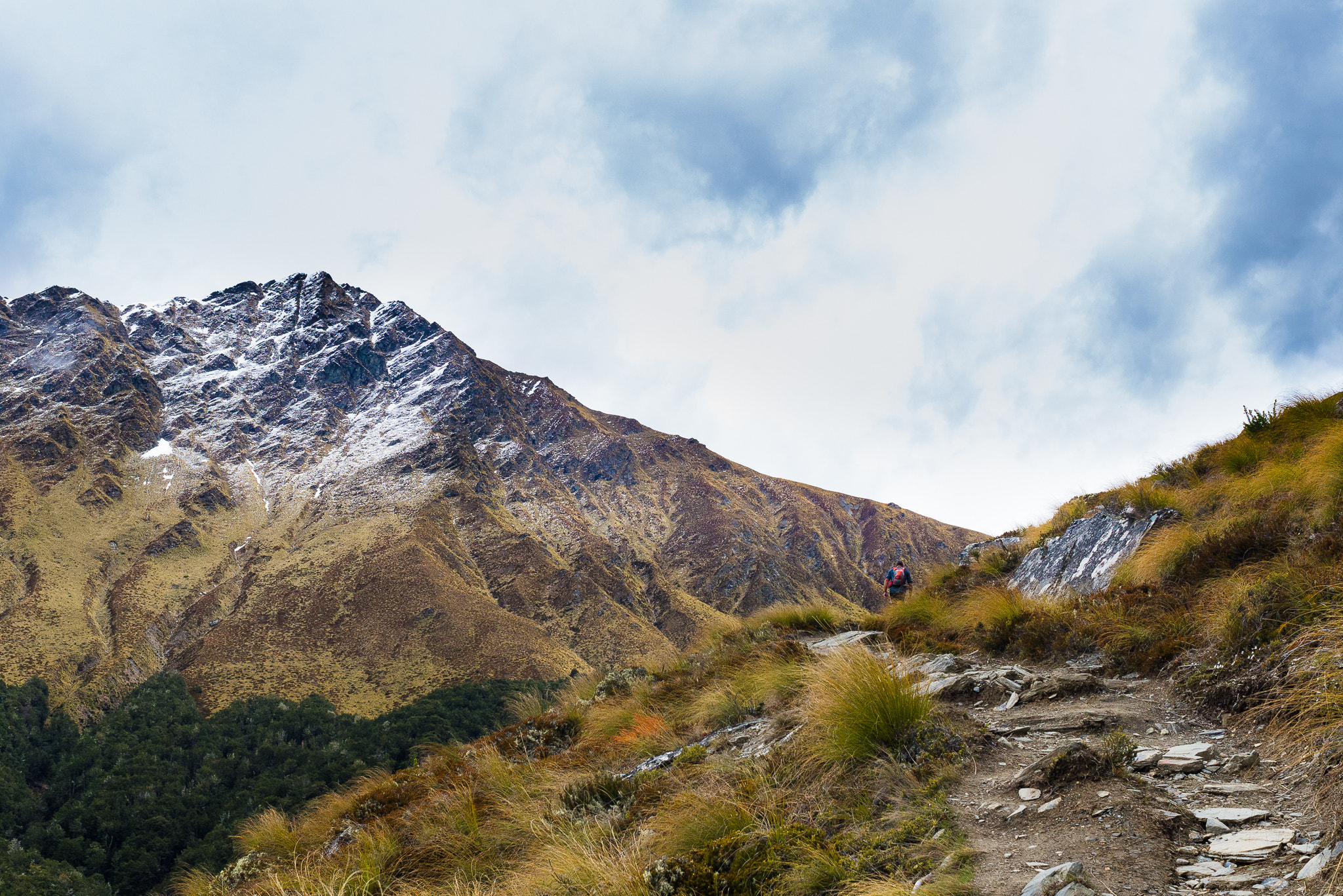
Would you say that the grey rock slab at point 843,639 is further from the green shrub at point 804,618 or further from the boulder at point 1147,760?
the boulder at point 1147,760

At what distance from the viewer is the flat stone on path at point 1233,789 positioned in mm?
3855

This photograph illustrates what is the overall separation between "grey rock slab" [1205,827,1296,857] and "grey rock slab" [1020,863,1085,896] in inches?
30.6

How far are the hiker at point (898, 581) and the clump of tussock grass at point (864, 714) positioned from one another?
10.9m

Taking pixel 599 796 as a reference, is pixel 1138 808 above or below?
below

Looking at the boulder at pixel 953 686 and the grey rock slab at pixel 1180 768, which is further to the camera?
the boulder at pixel 953 686

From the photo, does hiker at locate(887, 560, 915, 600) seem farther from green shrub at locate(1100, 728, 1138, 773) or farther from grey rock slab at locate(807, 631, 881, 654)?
green shrub at locate(1100, 728, 1138, 773)

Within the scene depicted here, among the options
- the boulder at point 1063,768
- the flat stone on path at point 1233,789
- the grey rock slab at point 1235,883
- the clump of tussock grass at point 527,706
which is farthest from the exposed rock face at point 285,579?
the grey rock slab at point 1235,883

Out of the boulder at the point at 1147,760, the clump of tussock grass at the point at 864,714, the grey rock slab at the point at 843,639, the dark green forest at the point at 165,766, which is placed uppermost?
the clump of tussock grass at the point at 864,714

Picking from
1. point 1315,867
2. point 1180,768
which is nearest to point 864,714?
point 1180,768

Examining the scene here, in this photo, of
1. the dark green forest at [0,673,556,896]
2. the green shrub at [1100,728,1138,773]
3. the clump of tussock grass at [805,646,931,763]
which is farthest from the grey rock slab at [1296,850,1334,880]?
the dark green forest at [0,673,556,896]

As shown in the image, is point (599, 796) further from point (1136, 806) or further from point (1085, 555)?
point (1085, 555)

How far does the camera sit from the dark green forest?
78.1m

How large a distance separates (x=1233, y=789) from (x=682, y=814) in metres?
3.55

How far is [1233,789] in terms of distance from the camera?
3.91 metres
